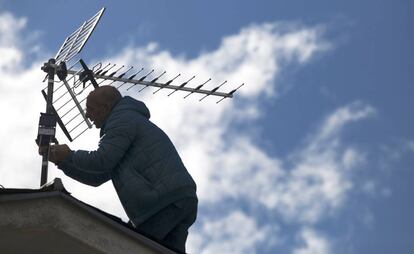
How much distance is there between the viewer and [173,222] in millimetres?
7984

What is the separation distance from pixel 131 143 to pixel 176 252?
1587 mm

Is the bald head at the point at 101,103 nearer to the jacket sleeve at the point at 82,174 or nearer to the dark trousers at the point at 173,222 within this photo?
the jacket sleeve at the point at 82,174

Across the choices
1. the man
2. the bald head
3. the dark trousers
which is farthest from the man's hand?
the dark trousers

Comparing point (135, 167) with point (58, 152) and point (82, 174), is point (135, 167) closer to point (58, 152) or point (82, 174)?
point (82, 174)

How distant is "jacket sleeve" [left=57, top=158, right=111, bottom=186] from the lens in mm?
8062

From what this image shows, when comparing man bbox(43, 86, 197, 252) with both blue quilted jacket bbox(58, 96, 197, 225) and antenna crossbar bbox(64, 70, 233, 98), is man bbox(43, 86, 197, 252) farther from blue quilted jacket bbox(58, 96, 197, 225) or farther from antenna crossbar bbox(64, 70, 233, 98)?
antenna crossbar bbox(64, 70, 233, 98)

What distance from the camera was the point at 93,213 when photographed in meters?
6.44

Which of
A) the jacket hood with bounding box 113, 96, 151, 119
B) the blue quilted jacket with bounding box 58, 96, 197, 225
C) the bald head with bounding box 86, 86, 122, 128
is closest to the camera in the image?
the blue quilted jacket with bounding box 58, 96, 197, 225

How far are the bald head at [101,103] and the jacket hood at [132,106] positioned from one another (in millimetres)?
76

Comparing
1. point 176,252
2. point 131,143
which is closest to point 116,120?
point 131,143

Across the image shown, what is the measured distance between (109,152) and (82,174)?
1.27 feet

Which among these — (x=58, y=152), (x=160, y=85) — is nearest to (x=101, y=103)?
(x=58, y=152)

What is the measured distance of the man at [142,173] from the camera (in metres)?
7.87

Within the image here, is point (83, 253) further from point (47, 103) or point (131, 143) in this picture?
point (47, 103)
